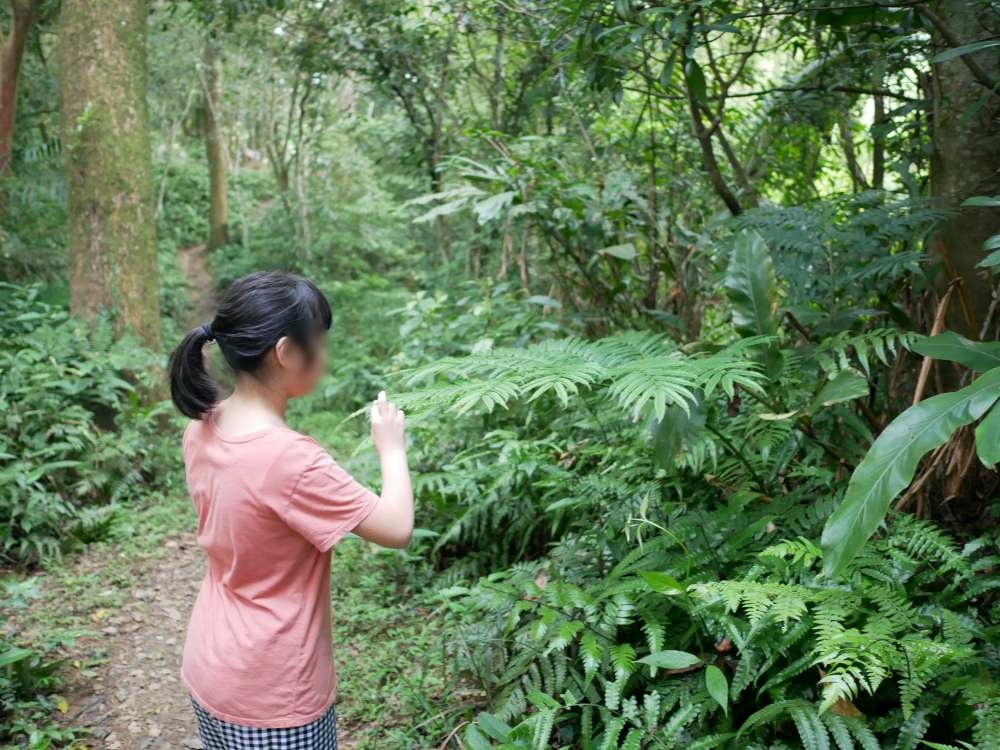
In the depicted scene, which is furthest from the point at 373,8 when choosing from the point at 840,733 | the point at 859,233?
the point at 840,733

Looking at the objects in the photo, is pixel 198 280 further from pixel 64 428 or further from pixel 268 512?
pixel 268 512

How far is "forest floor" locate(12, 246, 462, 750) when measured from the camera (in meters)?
3.38

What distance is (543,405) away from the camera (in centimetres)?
438

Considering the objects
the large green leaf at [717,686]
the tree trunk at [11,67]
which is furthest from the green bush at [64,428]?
the large green leaf at [717,686]

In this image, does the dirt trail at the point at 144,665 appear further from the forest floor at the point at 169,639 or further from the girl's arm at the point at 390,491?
the girl's arm at the point at 390,491

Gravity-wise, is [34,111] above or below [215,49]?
below

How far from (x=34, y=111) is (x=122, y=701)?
10.1m

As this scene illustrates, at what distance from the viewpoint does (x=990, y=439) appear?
1.62 meters

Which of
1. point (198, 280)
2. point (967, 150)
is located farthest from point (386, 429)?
point (198, 280)

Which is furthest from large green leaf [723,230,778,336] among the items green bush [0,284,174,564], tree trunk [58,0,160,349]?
tree trunk [58,0,160,349]

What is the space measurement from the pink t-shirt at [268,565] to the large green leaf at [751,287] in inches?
59.4

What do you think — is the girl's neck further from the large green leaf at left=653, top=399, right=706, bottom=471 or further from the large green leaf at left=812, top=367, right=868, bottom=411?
the large green leaf at left=812, top=367, right=868, bottom=411

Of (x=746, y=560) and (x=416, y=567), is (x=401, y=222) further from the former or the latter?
(x=746, y=560)

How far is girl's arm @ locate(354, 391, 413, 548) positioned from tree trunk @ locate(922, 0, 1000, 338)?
6.99 ft
